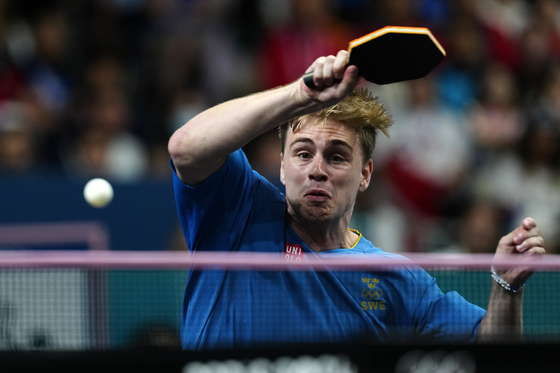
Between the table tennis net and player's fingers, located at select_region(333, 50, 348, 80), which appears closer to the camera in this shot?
player's fingers, located at select_region(333, 50, 348, 80)

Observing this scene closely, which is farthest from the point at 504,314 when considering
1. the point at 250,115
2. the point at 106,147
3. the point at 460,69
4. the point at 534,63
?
the point at 534,63

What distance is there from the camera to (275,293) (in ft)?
9.91

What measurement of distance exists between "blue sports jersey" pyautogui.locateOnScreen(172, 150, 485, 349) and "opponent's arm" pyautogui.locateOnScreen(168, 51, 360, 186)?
0.21 meters

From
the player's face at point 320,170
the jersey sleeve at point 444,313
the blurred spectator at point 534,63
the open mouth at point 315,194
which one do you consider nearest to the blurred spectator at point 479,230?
the blurred spectator at point 534,63

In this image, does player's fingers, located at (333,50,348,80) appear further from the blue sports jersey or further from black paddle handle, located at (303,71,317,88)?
the blue sports jersey

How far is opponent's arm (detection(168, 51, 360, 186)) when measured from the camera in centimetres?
258

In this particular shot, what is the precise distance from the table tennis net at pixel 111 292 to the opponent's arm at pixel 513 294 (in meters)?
0.10

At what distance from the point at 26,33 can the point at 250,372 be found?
683 centimetres

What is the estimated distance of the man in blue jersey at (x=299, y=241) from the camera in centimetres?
284

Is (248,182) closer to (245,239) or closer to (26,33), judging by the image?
(245,239)

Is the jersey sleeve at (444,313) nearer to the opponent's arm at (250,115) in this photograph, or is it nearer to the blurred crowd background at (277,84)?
the opponent's arm at (250,115)

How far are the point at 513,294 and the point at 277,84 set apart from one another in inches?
210

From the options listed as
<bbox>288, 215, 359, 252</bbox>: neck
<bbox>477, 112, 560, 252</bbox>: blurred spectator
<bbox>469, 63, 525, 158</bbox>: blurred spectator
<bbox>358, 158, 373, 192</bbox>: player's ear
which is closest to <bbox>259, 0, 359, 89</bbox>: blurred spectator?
<bbox>469, 63, 525, 158</bbox>: blurred spectator

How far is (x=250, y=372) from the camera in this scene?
8.21 ft
